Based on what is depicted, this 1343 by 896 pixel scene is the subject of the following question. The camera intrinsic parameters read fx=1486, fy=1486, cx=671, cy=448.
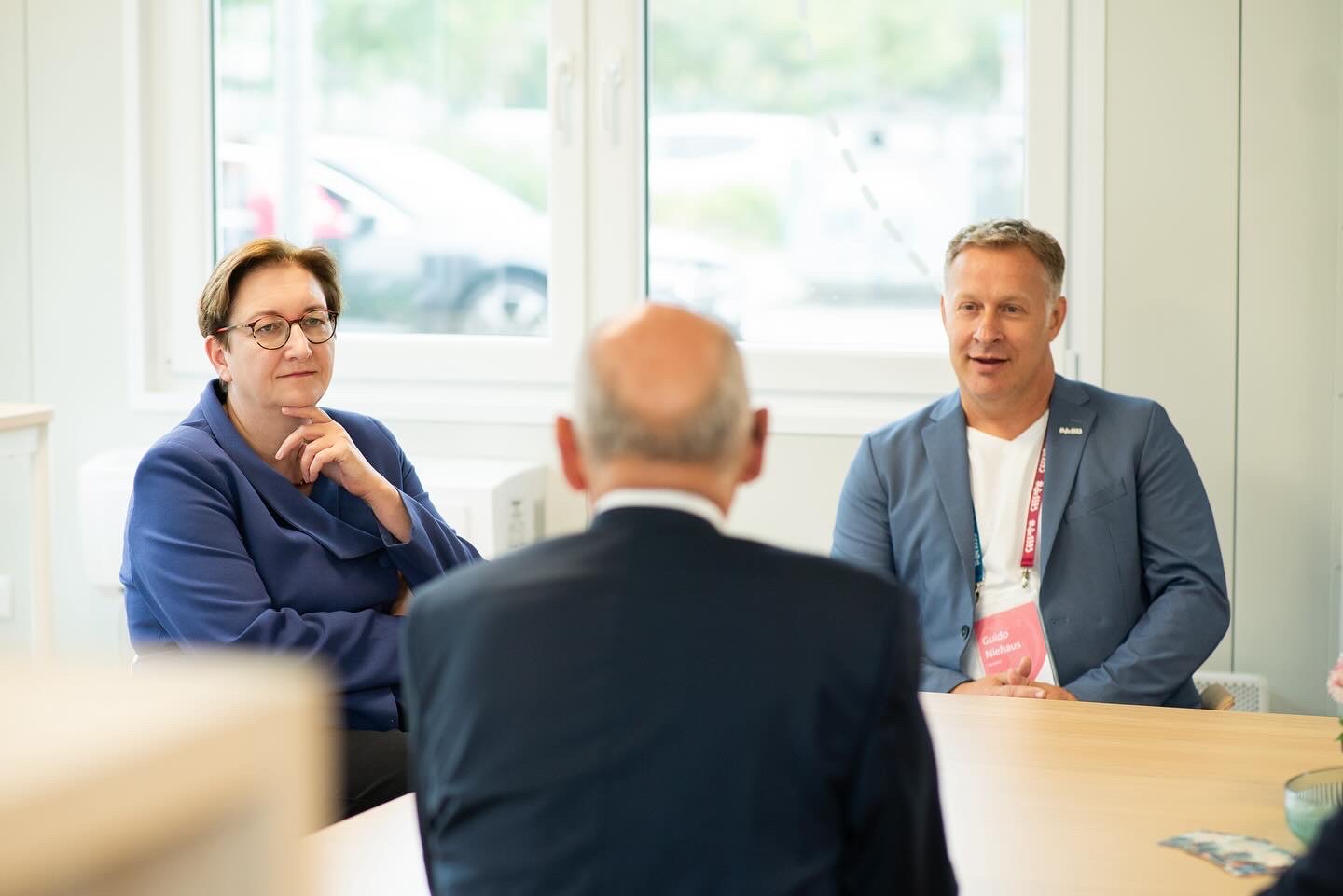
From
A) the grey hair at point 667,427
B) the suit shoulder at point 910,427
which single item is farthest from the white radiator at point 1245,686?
the grey hair at point 667,427

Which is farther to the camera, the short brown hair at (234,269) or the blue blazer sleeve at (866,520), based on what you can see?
the blue blazer sleeve at (866,520)

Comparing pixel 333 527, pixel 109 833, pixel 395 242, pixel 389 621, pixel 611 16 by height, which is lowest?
pixel 389 621

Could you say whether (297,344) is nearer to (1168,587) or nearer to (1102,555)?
(1102,555)

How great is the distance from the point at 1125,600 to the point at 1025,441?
338mm

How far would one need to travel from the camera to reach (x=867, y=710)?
1101mm

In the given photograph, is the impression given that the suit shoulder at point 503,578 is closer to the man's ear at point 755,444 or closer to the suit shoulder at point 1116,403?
the man's ear at point 755,444

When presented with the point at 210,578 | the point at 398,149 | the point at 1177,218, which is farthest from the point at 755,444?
the point at 398,149

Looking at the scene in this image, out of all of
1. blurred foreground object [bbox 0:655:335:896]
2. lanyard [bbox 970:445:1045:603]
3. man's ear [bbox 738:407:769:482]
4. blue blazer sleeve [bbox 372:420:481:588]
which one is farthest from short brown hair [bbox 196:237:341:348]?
blurred foreground object [bbox 0:655:335:896]

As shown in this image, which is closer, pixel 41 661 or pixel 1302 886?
pixel 41 661

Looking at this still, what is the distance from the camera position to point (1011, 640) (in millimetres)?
2625

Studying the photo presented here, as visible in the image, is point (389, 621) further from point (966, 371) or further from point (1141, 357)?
point (1141, 357)

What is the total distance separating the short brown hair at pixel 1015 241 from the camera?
2.77m

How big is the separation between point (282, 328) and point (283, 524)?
0.34 metres

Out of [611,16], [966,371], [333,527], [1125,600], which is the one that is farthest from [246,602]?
[611,16]
